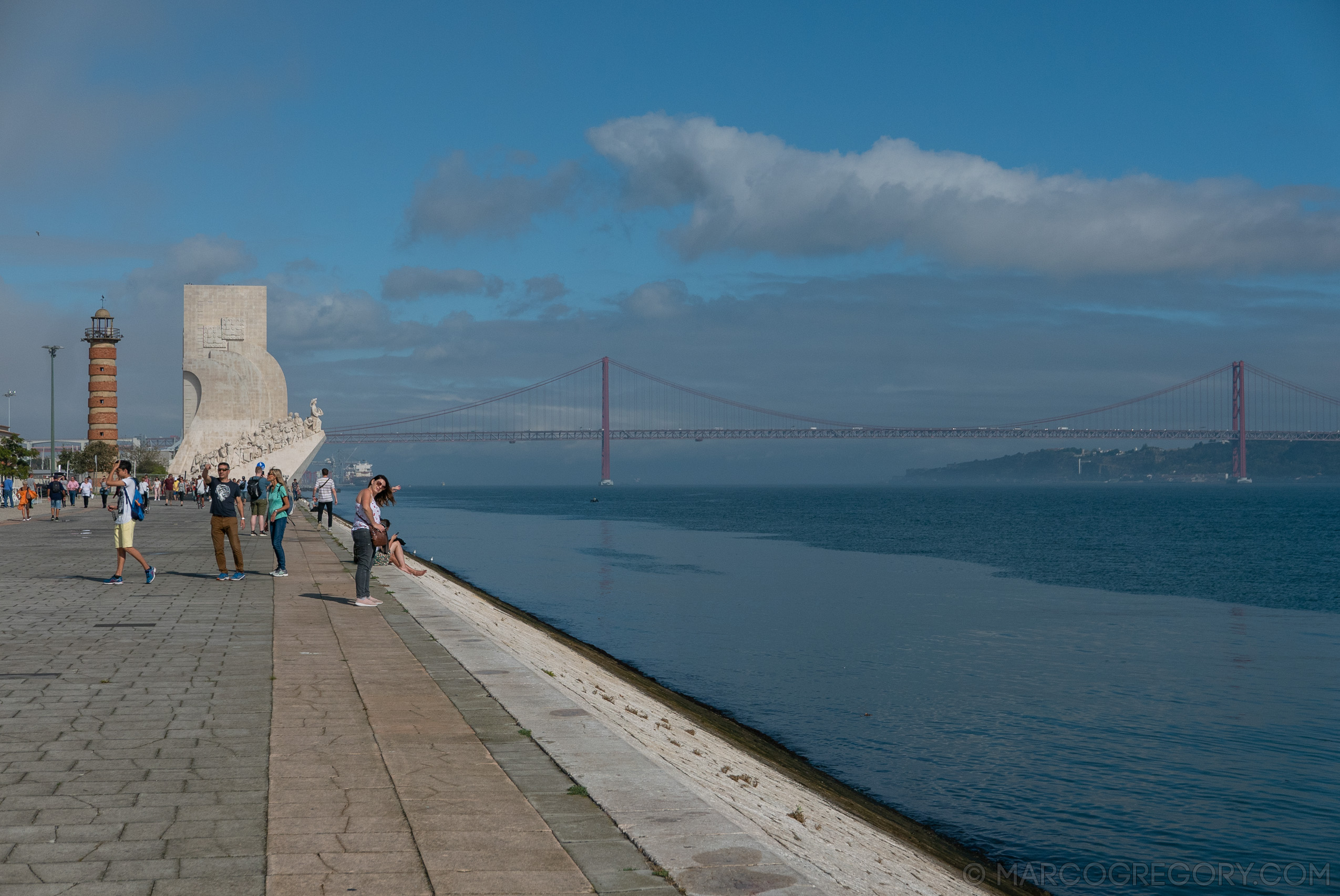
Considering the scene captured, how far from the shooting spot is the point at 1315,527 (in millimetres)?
47938

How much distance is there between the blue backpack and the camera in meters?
11.0

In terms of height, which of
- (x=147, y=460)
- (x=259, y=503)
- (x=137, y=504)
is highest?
(x=147, y=460)

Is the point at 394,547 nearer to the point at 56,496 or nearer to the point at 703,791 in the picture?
the point at 703,791

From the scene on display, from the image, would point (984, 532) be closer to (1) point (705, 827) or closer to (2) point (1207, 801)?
(2) point (1207, 801)

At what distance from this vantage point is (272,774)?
4148mm

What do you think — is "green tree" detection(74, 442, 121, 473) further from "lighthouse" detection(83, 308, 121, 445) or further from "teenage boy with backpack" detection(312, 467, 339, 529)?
"teenage boy with backpack" detection(312, 467, 339, 529)

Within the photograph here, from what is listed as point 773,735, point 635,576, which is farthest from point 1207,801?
point 635,576

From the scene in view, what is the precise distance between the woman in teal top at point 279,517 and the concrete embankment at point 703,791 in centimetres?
341

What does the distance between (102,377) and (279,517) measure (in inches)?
2390

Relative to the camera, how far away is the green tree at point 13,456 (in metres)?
42.5

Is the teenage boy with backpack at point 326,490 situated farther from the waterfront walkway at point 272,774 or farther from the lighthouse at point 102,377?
the lighthouse at point 102,377

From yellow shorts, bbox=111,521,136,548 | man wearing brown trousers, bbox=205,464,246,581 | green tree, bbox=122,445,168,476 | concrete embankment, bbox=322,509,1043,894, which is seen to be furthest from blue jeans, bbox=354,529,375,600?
green tree, bbox=122,445,168,476

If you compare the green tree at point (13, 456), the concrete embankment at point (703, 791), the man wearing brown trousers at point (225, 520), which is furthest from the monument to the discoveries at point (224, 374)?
the concrete embankment at point (703, 791)

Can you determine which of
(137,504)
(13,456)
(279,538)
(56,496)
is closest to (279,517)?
(279,538)
